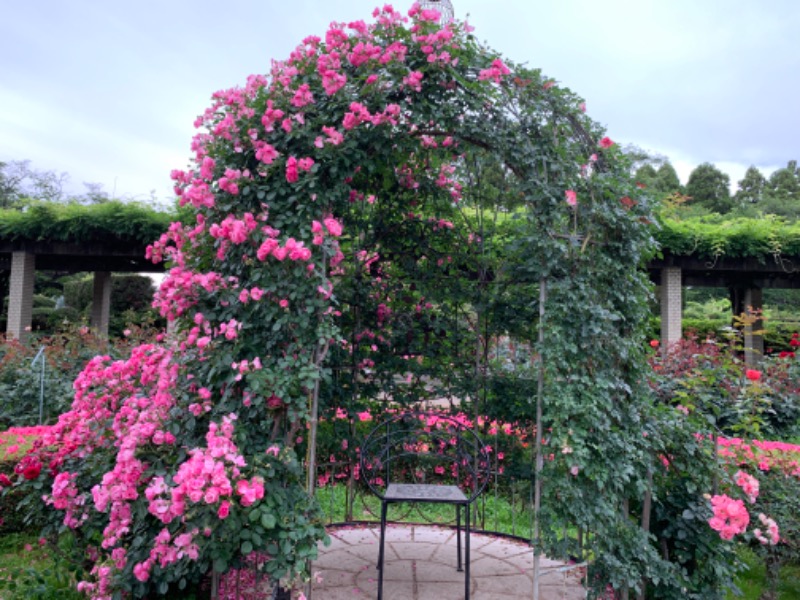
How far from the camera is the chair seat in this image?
2320 mm

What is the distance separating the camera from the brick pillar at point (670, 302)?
10.1 m

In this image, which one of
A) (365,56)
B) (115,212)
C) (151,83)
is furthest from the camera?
(115,212)

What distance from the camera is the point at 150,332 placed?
683cm

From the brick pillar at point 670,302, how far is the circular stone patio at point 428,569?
8.29 metres

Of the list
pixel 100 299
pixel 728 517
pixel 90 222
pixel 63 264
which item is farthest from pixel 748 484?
pixel 63 264

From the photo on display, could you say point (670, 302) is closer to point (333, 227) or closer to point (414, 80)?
point (414, 80)

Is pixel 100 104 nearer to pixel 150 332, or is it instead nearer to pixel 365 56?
pixel 150 332

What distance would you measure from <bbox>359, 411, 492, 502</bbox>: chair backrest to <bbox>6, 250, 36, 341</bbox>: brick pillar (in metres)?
9.49

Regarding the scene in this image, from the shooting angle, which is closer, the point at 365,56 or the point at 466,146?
the point at 365,56

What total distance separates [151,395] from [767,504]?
2902 mm

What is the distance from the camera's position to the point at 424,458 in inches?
151

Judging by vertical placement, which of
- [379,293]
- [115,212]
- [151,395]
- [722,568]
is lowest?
[722,568]

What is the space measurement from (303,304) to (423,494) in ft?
3.59

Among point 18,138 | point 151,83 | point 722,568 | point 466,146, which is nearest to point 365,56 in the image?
point 466,146
